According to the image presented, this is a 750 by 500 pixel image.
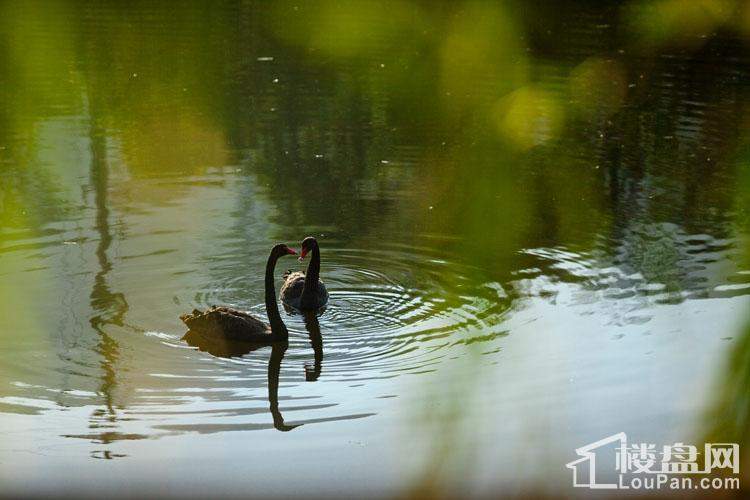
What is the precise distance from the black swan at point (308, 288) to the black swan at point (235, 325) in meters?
0.44

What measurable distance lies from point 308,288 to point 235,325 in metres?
0.87

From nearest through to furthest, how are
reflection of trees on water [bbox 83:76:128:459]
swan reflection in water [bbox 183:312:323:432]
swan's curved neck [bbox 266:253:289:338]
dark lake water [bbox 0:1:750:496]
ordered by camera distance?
dark lake water [bbox 0:1:750:496], reflection of trees on water [bbox 83:76:128:459], swan reflection in water [bbox 183:312:323:432], swan's curved neck [bbox 266:253:289:338]

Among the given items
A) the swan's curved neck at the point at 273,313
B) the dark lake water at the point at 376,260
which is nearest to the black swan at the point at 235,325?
the swan's curved neck at the point at 273,313

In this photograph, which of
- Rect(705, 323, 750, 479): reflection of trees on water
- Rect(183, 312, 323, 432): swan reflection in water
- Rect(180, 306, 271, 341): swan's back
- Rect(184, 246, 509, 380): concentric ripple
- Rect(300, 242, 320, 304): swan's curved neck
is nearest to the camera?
Rect(705, 323, 750, 479): reflection of trees on water

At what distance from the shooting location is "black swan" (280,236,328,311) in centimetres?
723

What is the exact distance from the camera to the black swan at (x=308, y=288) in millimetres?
7234

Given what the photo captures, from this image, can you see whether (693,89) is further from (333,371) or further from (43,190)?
(333,371)

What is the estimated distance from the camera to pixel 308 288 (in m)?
7.25

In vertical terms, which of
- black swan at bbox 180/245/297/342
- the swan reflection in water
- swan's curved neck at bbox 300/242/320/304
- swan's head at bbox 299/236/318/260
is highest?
swan's head at bbox 299/236/318/260

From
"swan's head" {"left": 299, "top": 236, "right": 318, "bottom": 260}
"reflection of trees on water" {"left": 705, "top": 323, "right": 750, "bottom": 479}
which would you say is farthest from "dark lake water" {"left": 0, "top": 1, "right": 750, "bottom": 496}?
"swan's head" {"left": 299, "top": 236, "right": 318, "bottom": 260}

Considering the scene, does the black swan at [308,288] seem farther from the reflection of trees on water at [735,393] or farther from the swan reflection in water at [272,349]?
the reflection of trees on water at [735,393]

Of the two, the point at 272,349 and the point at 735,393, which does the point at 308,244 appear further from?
the point at 735,393

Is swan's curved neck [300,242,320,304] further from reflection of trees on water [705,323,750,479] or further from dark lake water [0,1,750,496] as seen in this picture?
reflection of trees on water [705,323,750,479]

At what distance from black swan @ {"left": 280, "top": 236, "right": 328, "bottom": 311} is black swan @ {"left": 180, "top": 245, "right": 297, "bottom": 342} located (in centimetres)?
44
